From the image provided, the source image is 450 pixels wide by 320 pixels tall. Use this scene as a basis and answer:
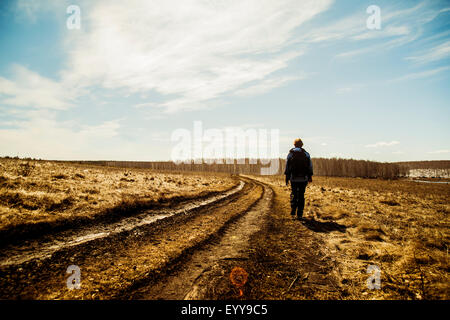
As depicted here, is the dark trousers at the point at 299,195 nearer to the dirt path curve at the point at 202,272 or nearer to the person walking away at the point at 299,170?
the person walking away at the point at 299,170

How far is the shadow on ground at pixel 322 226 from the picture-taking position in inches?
270

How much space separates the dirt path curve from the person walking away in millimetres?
2779

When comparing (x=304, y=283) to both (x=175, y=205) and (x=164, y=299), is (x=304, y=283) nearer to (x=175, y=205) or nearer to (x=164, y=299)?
(x=164, y=299)

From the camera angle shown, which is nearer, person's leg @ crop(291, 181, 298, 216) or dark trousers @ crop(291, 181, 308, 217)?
dark trousers @ crop(291, 181, 308, 217)

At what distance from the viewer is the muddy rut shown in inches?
127

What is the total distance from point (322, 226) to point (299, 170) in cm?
208

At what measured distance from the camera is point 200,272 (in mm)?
3797

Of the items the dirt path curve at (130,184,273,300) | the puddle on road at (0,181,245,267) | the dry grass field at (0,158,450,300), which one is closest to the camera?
the dirt path curve at (130,184,273,300)

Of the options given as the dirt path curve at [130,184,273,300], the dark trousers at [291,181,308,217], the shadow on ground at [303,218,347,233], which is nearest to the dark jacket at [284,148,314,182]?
the dark trousers at [291,181,308,217]

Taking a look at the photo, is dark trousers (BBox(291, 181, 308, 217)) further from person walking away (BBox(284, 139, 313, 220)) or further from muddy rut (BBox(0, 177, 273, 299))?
muddy rut (BBox(0, 177, 273, 299))

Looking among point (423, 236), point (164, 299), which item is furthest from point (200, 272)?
point (423, 236)

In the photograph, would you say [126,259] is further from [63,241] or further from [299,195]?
[299,195]

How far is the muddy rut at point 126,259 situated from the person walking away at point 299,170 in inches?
89.4

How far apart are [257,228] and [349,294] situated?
3.56 m
